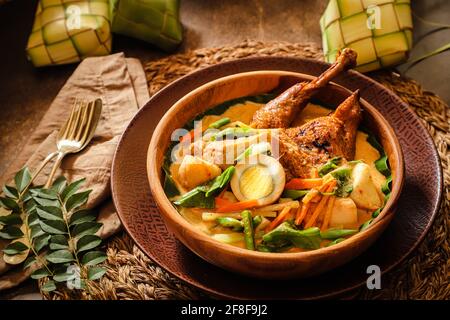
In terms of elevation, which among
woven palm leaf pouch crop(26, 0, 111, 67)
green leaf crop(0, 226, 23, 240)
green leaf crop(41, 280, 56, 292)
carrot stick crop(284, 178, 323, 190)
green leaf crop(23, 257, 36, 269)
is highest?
woven palm leaf pouch crop(26, 0, 111, 67)

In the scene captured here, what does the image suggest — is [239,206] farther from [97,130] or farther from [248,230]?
[97,130]

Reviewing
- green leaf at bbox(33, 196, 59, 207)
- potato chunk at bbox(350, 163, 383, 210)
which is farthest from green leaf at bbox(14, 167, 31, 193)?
potato chunk at bbox(350, 163, 383, 210)

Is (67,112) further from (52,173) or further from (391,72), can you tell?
(391,72)

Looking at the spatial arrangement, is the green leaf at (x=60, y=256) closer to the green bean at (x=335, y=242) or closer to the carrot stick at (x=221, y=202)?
the carrot stick at (x=221, y=202)

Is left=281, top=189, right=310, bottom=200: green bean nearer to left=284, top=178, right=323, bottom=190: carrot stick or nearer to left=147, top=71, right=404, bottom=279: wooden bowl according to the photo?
left=284, top=178, right=323, bottom=190: carrot stick

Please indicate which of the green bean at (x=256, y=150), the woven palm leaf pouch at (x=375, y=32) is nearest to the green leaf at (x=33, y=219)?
the green bean at (x=256, y=150)

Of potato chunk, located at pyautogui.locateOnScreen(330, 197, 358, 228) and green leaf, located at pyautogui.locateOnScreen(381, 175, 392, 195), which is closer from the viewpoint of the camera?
potato chunk, located at pyautogui.locateOnScreen(330, 197, 358, 228)
